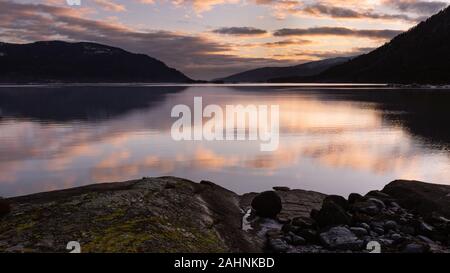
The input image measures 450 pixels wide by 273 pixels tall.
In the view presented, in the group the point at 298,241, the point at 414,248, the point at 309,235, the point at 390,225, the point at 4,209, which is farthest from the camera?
the point at 390,225

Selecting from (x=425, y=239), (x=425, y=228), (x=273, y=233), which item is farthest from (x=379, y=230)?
(x=273, y=233)

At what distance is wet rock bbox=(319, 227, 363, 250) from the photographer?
12227mm

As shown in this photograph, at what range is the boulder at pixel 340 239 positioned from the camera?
12227mm

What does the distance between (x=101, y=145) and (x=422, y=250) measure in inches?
1130

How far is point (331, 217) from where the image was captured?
1368 centimetres

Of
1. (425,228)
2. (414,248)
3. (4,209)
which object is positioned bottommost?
(414,248)

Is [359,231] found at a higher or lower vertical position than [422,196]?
lower

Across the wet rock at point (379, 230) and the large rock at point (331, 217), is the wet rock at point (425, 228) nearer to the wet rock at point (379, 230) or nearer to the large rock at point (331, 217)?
the wet rock at point (379, 230)

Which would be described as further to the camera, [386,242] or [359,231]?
[359,231]

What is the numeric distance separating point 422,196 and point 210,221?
9.42 meters

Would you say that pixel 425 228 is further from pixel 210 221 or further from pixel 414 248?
pixel 210 221

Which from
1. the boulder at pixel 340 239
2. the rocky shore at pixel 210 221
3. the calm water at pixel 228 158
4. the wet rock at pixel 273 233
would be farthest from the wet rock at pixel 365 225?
the calm water at pixel 228 158

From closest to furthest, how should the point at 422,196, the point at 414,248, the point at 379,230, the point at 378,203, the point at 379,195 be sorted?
1. the point at 414,248
2. the point at 379,230
3. the point at 378,203
4. the point at 422,196
5. the point at 379,195

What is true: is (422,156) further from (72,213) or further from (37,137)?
(37,137)
